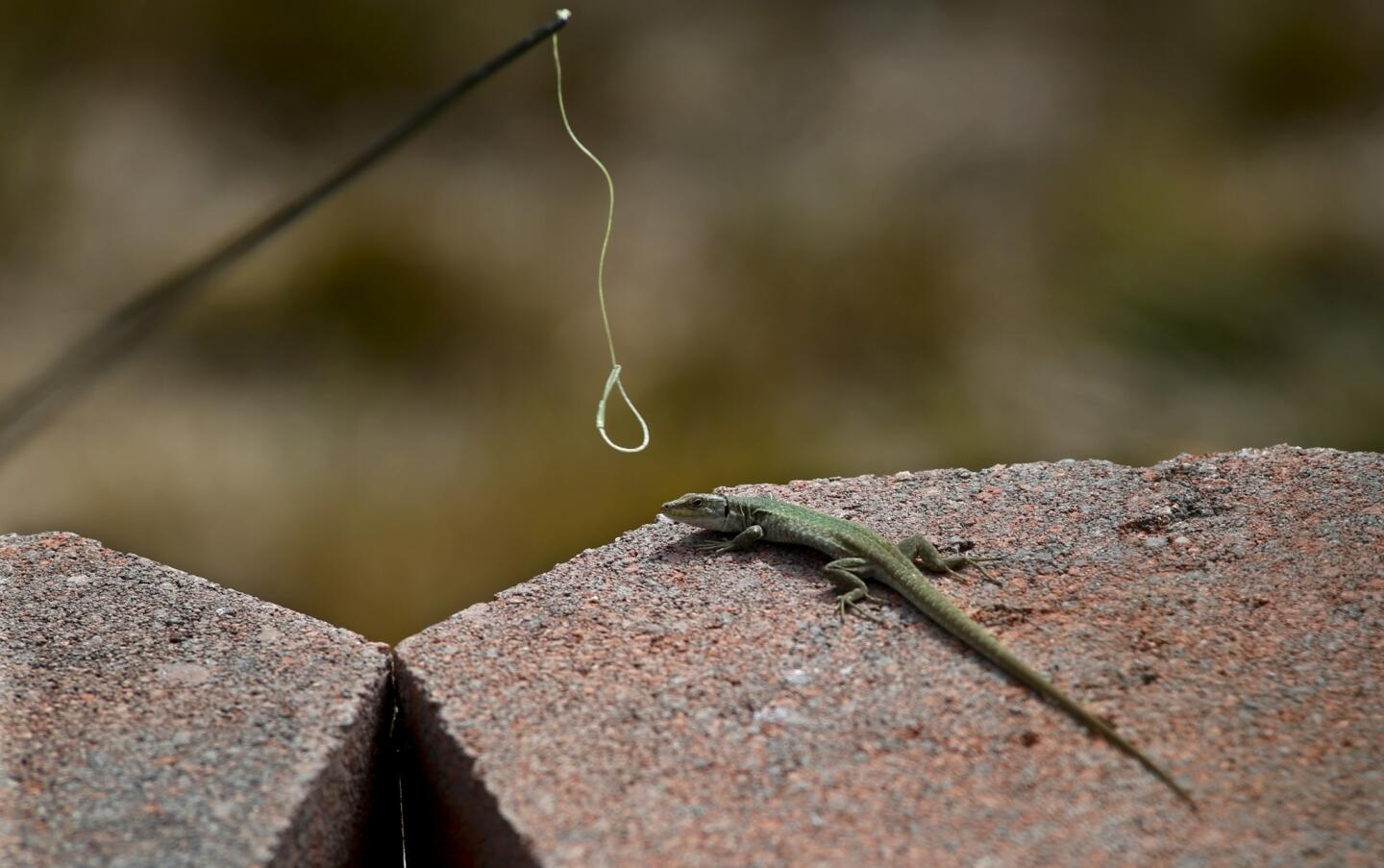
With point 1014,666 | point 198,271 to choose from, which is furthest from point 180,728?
point 1014,666

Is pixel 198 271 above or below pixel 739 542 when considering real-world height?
below

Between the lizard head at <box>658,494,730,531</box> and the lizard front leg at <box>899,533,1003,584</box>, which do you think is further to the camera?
the lizard head at <box>658,494,730,531</box>

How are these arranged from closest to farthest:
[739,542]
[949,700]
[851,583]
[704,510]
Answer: [949,700]
[851,583]
[739,542]
[704,510]

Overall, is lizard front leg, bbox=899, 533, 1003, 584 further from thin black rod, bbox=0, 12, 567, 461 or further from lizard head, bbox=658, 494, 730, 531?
thin black rod, bbox=0, 12, 567, 461

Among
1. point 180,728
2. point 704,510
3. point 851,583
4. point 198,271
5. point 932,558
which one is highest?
point 704,510

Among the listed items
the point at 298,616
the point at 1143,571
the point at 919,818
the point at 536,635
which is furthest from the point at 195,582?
the point at 1143,571

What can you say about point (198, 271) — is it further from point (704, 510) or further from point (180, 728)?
point (704, 510)

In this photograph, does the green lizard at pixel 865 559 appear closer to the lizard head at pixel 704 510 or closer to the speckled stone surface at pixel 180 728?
the lizard head at pixel 704 510

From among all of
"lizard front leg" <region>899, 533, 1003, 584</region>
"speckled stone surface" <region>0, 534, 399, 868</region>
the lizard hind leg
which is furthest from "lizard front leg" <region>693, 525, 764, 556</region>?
"speckled stone surface" <region>0, 534, 399, 868</region>
